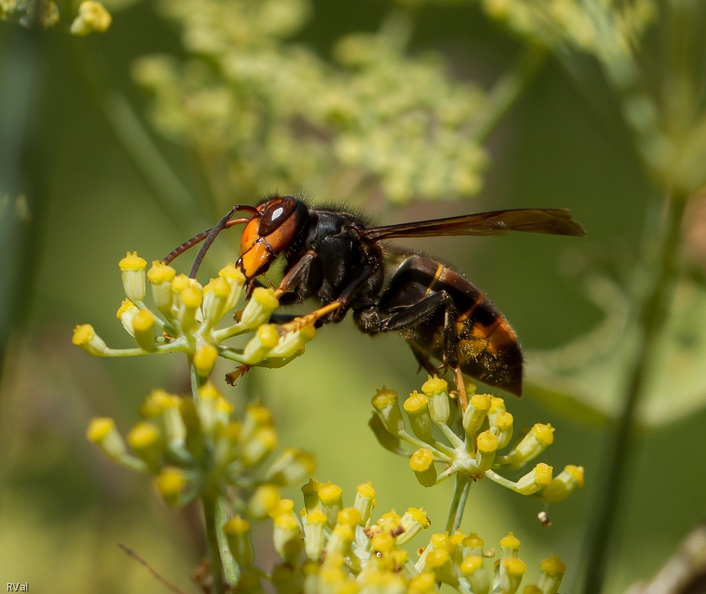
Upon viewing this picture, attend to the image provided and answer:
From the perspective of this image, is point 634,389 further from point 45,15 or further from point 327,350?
point 327,350

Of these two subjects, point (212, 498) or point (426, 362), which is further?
point (426, 362)

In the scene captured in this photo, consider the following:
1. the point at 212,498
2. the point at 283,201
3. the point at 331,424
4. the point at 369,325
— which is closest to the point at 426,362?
the point at 369,325

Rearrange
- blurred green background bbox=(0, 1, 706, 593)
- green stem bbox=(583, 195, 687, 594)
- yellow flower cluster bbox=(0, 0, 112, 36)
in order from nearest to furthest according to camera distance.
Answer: yellow flower cluster bbox=(0, 0, 112, 36), green stem bbox=(583, 195, 687, 594), blurred green background bbox=(0, 1, 706, 593)

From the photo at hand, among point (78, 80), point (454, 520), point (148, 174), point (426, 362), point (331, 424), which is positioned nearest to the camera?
point (454, 520)

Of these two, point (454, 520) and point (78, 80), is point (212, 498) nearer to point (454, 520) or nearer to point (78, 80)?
point (454, 520)

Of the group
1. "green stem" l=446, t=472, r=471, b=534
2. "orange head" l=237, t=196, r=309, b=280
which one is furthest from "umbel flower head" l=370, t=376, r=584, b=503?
"orange head" l=237, t=196, r=309, b=280

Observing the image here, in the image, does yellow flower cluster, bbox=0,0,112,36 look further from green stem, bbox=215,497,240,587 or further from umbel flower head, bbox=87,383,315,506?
green stem, bbox=215,497,240,587

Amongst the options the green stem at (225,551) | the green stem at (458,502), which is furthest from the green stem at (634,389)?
the green stem at (225,551)
